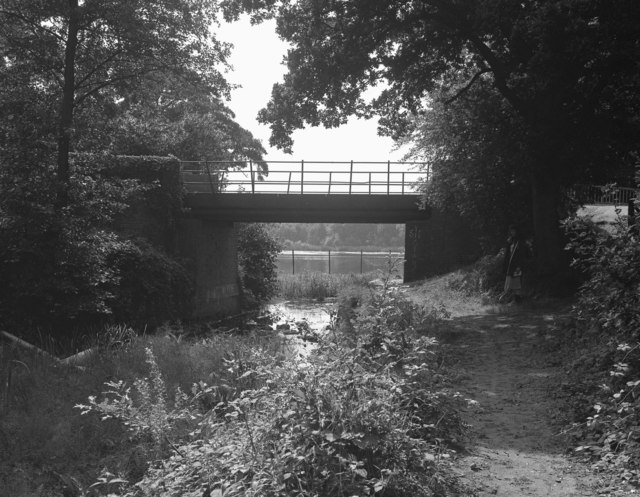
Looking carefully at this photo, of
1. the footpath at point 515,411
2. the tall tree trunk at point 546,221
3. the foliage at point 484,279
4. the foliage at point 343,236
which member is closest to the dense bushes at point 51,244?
the footpath at point 515,411

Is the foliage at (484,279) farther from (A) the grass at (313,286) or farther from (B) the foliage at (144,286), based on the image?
(A) the grass at (313,286)

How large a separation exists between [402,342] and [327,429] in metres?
2.44

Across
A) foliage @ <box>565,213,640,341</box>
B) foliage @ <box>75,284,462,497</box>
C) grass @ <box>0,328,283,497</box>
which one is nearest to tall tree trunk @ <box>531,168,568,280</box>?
grass @ <box>0,328,283,497</box>

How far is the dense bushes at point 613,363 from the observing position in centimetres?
503

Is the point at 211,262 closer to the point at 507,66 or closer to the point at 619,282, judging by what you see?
the point at 507,66

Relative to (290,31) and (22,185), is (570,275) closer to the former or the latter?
(290,31)

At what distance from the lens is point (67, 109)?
15.0 meters

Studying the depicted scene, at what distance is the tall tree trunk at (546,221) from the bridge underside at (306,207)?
9747mm

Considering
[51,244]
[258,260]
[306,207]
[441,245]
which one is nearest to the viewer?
[51,244]

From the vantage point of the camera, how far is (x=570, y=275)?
15.1 metres

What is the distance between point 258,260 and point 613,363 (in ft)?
91.3

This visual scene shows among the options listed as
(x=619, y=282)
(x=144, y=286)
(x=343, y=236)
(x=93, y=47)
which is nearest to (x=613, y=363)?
(x=619, y=282)

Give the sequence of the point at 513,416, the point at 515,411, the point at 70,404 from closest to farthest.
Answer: the point at 513,416 < the point at 515,411 < the point at 70,404

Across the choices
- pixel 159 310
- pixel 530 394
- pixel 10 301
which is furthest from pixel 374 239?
pixel 530 394
